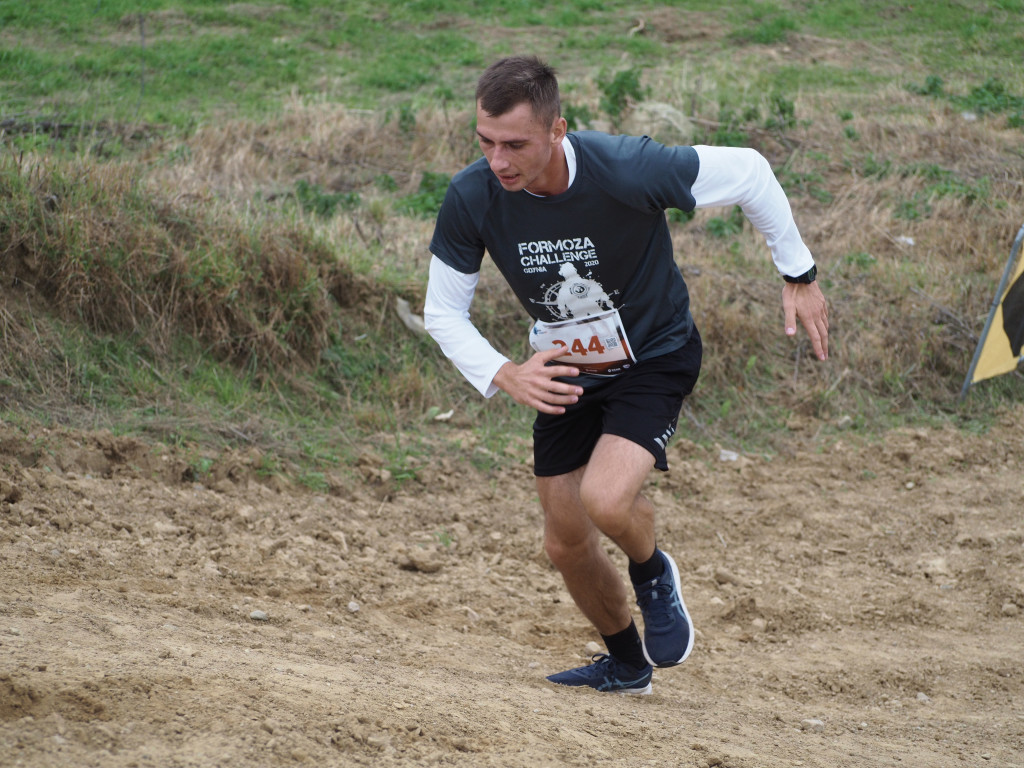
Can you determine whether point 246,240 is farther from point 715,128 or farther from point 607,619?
point 715,128

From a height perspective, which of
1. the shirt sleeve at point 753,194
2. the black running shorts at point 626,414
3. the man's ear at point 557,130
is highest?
the man's ear at point 557,130

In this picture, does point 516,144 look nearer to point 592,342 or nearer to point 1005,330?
point 592,342

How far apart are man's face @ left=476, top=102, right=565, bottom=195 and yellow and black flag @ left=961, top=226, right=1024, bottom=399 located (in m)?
4.86

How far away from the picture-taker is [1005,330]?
7066mm

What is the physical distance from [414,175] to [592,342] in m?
6.66

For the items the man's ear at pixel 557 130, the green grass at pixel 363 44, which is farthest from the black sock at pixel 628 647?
the green grass at pixel 363 44

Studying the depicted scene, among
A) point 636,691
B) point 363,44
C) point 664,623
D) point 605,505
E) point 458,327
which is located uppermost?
point 363,44

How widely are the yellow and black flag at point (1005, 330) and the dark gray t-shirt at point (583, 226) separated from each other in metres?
4.42

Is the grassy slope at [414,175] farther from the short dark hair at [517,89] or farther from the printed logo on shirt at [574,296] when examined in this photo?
the short dark hair at [517,89]

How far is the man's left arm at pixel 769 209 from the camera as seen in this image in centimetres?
347

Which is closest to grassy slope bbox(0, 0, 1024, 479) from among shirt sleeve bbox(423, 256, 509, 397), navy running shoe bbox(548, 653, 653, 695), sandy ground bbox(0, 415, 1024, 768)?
sandy ground bbox(0, 415, 1024, 768)

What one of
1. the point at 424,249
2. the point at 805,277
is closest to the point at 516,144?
the point at 805,277

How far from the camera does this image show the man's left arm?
11.4 feet

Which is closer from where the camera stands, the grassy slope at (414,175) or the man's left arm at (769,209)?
the man's left arm at (769,209)
